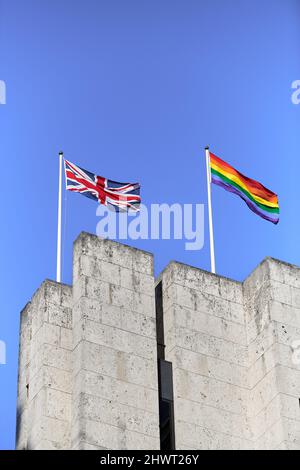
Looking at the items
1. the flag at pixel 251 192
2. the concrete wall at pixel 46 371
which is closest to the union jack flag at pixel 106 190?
the flag at pixel 251 192

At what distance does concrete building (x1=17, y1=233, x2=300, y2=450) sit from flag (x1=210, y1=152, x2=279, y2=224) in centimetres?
371

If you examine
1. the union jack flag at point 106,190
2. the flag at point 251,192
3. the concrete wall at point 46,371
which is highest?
the flag at point 251,192

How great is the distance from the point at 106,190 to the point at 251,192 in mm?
5735

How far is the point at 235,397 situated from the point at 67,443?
6367mm

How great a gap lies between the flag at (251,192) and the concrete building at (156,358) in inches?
146

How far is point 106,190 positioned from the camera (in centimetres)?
5800

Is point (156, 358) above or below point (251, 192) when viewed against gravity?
below

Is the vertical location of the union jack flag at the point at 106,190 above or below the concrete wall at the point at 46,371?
above

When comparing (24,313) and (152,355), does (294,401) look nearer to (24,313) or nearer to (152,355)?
(152,355)

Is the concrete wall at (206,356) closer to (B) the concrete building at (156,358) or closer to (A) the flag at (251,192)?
(B) the concrete building at (156,358)

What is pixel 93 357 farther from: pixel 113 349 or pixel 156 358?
pixel 156 358

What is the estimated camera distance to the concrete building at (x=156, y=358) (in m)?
51.6

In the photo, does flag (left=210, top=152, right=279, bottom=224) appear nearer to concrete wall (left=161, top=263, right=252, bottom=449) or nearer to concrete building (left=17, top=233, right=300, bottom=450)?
concrete building (left=17, top=233, right=300, bottom=450)

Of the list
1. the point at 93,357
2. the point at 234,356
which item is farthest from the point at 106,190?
the point at 93,357
